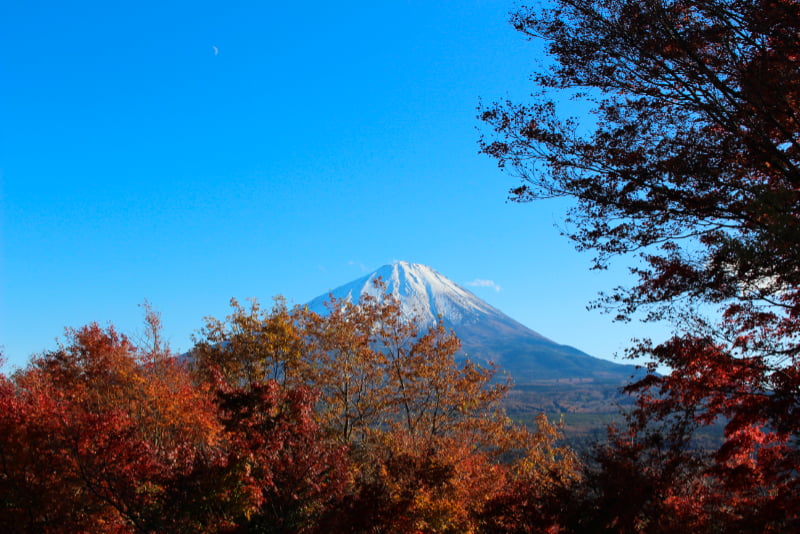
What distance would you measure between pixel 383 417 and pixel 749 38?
46.1 ft

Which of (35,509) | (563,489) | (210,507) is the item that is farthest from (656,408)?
(35,509)

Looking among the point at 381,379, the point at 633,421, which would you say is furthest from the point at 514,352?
the point at 633,421

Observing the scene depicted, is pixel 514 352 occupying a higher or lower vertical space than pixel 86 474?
lower

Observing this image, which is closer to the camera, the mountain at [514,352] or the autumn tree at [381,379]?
the autumn tree at [381,379]

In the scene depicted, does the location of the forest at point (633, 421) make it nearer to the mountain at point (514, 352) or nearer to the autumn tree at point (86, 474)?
the autumn tree at point (86, 474)

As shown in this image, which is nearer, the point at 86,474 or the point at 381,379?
the point at 86,474

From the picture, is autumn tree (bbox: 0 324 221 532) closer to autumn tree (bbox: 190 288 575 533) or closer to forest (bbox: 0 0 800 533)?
forest (bbox: 0 0 800 533)

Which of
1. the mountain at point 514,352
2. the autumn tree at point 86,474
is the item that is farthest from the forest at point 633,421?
the mountain at point 514,352

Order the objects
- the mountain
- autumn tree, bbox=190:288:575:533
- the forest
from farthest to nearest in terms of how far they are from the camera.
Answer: the mountain < autumn tree, bbox=190:288:575:533 < the forest

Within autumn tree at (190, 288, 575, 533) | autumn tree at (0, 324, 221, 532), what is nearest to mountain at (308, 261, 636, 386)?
autumn tree at (190, 288, 575, 533)

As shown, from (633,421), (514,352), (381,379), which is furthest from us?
(514,352)

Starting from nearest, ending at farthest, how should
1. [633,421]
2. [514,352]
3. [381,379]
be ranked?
[633,421], [381,379], [514,352]

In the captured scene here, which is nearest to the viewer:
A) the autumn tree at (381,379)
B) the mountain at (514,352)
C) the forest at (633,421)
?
the forest at (633,421)

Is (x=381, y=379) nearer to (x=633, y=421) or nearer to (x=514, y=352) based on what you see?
(x=633, y=421)
